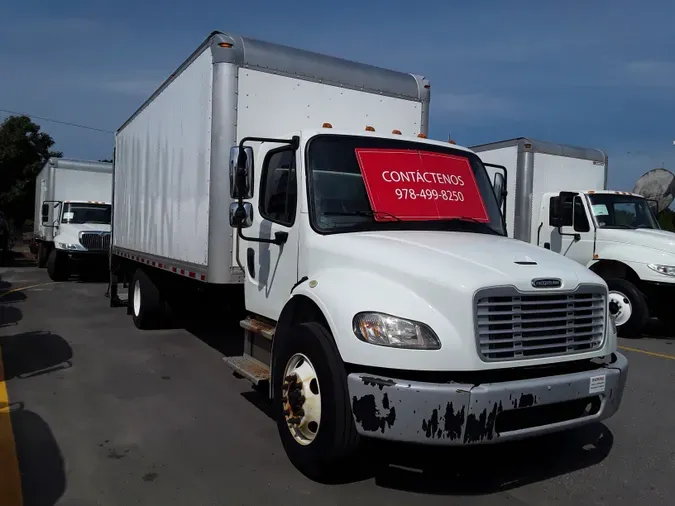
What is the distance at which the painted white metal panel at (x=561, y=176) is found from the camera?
11.4 meters

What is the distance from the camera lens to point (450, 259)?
3695 millimetres

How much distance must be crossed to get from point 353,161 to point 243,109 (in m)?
1.63

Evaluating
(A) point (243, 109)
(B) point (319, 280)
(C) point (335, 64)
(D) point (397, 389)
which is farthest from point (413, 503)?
(C) point (335, 64)

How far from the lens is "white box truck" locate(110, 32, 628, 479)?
336 cm

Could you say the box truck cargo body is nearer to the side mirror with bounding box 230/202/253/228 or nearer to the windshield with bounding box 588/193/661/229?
the side mirror with bounding box 230/202/253/228

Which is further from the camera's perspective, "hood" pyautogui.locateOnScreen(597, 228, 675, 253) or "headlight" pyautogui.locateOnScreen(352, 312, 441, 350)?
"hood" pyautogui.locateOnScreen(597, 228, 675, 253)

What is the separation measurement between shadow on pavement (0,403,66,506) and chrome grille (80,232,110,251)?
11.8 metres

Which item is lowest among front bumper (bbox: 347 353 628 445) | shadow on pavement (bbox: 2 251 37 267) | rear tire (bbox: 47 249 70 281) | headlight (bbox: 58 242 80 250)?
shadow on pavement (bbox: 2 251 37 267)

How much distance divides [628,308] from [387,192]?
6.66 metres

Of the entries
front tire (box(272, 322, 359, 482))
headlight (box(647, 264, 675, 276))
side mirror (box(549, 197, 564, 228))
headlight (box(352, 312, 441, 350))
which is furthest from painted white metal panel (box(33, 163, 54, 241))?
headlight (box(352, 312, 441, 350))

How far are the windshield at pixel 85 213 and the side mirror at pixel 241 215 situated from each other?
1379cm

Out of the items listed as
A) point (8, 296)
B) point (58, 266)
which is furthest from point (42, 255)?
point (8, 296)

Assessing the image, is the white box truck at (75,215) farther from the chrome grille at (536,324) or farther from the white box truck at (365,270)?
the chrome grille at (536,324)

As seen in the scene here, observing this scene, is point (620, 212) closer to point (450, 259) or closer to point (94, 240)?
point (450, 259)
